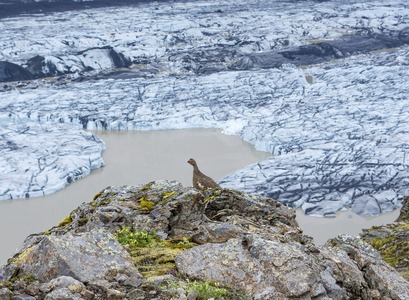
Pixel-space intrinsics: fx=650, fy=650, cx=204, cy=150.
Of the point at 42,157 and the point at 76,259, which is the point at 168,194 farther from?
the point at 42,157

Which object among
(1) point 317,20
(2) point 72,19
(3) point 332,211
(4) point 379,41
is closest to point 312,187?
(3) point 332,211

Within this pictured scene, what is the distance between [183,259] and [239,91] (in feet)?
46.8

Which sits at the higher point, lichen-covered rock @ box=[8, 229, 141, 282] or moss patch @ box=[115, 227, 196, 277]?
lichen-covered rock @ box=[8, 229, 141, 282]

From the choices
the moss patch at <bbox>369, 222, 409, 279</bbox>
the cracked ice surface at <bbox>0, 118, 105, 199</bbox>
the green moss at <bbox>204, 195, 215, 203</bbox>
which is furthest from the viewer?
the cracked ice surface at <bbox>0, 118, 105, 199</bbox>

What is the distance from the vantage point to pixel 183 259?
2.96 m

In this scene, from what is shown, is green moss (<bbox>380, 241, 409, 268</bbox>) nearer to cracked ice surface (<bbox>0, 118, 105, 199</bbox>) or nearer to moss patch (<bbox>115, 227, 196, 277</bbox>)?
moss patch (<bbox>115, 227, 196, 277</bbox>)

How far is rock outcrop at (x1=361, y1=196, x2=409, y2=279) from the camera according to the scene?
5.88 m

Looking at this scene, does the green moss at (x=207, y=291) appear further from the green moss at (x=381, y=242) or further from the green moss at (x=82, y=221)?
the green moss at (x=381, y=242)

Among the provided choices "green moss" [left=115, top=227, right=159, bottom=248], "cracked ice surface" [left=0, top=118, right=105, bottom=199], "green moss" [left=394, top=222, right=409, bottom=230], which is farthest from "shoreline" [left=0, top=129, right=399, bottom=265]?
"green moss" [left=115, top=227, right=159, bottom=248]

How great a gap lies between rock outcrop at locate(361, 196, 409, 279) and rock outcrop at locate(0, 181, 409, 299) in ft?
7.64

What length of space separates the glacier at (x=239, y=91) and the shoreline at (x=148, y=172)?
24 cm

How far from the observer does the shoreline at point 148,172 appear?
10086mm

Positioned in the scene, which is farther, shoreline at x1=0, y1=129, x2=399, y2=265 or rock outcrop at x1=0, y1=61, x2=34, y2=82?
rock outcrop at x1=0, y1=61, x2=34, y2=82

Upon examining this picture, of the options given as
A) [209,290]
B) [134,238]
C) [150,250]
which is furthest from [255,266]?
[134,238]
